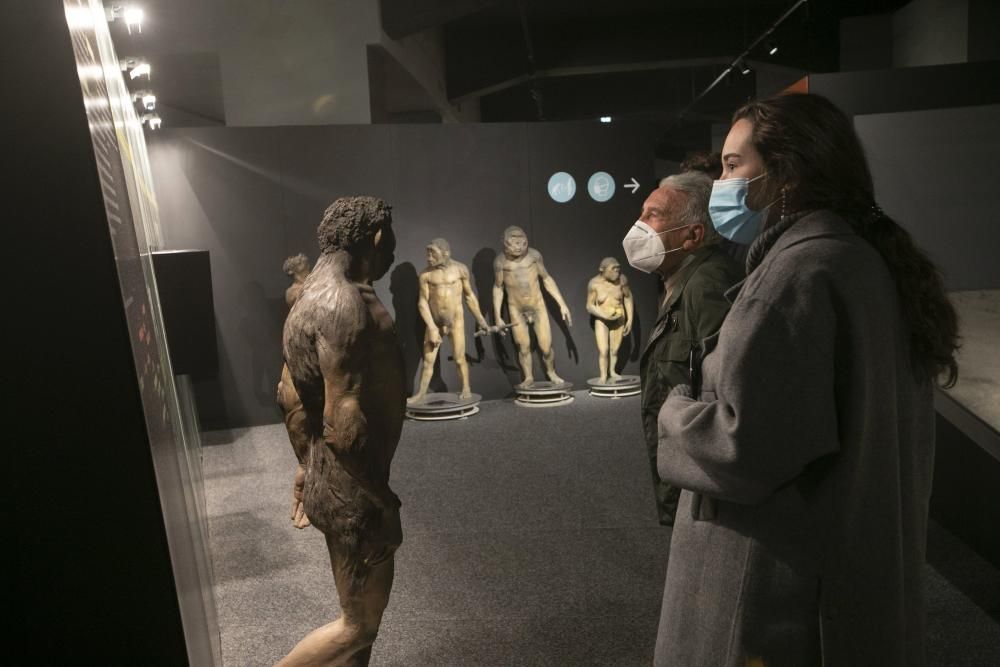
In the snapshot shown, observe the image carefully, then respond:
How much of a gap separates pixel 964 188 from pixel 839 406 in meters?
3.82

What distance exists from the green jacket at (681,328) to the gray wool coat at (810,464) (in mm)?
795

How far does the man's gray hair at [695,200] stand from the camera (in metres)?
2.59

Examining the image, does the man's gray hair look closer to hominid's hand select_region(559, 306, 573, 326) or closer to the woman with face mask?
the woman with face mask

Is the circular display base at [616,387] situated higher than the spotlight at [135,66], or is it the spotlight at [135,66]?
the spotlight at [135,66]

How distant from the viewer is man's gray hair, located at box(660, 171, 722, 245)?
259cm

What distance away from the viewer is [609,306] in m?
8.08

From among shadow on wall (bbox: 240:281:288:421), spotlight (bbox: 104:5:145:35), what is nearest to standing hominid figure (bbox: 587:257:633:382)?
shadow on wall (bbox: 240:281:288:421)

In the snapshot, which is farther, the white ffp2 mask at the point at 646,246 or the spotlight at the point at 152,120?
the spotlight at the point at 152,120

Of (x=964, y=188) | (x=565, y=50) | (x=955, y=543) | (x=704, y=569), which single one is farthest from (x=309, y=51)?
(x=704, y=569)

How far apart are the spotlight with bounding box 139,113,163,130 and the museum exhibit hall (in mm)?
129

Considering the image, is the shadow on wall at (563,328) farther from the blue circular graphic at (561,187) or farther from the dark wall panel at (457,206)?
the blue circular graphic at (561,187)

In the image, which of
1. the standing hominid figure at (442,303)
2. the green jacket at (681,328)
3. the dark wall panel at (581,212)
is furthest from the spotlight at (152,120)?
the green jacket at (681,328)

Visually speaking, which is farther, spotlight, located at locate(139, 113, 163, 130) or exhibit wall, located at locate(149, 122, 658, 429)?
exhibit wall, located at locate(149, 122, 658, 429)

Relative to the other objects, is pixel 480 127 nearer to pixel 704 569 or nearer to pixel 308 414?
pixel 308 414
